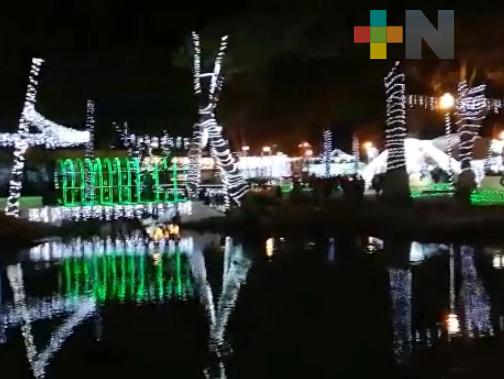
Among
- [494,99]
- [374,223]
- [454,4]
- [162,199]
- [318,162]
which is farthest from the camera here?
[318,162]

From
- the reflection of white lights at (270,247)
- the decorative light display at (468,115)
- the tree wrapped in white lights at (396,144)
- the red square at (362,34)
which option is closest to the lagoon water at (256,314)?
the reflection of white lights at (270,247)

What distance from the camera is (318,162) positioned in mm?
57531

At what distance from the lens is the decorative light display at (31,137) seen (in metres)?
26.6

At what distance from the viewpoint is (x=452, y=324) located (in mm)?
10781

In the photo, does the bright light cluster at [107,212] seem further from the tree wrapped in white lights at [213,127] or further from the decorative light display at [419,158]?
the decorative light display at [419,158]

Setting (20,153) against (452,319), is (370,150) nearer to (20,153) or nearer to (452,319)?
(20,153)

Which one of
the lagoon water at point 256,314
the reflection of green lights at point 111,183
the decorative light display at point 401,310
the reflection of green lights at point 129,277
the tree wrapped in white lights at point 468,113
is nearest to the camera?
the lagoon water at point 256,314

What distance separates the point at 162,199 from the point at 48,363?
69.6 ft

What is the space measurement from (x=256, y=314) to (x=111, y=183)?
744 inches

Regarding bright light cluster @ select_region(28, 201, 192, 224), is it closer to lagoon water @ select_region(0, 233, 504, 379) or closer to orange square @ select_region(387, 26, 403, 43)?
lagoon water @ select_region(0, 233, 504, 379)

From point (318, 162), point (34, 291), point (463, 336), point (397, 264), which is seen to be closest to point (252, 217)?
point (397, 264)

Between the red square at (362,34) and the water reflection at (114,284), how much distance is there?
20.1 feet

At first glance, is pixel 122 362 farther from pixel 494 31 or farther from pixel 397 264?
pixel 494 31

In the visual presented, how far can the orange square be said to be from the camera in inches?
884
